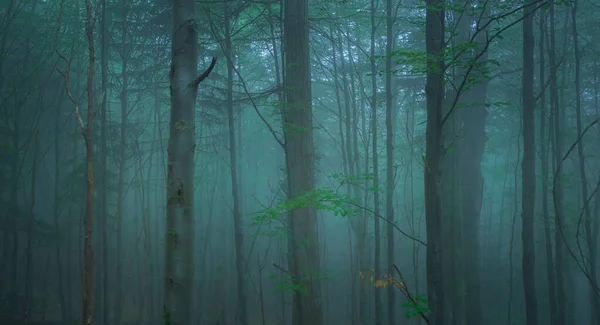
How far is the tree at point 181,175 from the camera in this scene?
4.20 metres

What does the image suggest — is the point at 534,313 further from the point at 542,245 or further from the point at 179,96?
the point at 542,245

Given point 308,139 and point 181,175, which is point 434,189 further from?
point 181,175

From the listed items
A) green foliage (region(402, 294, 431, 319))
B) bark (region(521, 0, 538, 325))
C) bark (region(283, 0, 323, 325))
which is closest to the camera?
green foliage (region(402, 294, 431, 319))

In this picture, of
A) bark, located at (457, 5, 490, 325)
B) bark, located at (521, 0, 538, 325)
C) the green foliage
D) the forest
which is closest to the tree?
the forest

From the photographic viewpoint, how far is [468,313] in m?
11.7

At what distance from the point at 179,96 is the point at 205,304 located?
1824 centimetres

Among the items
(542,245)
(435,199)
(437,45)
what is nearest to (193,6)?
(437,45)

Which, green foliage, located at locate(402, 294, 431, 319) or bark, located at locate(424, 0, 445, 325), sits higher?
bark, located at locate(424, 0, 445, 325)

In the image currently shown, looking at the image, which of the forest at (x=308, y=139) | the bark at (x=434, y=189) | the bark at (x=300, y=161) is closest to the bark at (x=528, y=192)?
the forest at (x=308, y=139)

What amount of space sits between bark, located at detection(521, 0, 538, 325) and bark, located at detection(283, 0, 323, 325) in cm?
480

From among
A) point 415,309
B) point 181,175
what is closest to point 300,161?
point 181,175

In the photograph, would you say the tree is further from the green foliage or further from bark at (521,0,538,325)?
bark at (521,0,538,325)

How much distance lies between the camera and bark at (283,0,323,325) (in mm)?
7047

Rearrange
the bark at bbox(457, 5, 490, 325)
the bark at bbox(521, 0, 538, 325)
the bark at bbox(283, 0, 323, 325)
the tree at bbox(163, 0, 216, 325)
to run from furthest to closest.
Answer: the bark at bbox(457, 5, 490, 325) → the bark at bbox(521, 0, 538, 325) → the bark at bbox(283, 0, 323, 325) → the tree at bbox(163, 0, 216, 325)
